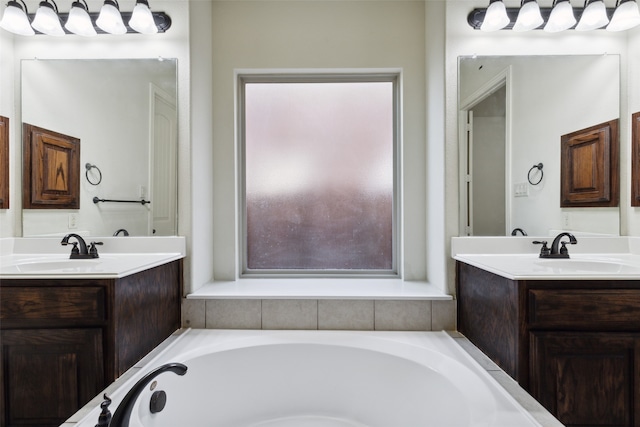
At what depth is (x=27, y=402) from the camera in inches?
A: 47.3

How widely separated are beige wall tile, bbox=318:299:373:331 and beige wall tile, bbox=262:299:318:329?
5 centimetres

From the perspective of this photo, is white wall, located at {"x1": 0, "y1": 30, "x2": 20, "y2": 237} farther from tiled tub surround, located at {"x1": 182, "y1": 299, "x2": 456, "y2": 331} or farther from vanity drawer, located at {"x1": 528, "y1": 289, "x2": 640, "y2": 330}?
vanity drawer, located at {"x1": 528, "y1": 289, "x2": 640, "y2": 330}

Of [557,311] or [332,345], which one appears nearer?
[557,311]

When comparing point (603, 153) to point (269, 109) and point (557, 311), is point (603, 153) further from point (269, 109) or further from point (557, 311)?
point (269, 109)

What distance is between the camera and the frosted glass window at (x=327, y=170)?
7.01ft

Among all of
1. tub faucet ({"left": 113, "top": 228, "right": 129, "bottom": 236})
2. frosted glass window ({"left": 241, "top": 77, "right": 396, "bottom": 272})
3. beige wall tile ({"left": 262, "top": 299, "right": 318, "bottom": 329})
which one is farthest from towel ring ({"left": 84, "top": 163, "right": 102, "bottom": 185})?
beige wall tile ({"left": 262, "top": 299, "right": 318, "bottom": 329})

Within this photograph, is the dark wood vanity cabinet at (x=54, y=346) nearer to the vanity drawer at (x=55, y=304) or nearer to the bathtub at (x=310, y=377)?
the vanity drawer at (x=55, y=304)

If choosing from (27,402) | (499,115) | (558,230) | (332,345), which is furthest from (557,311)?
(27,402)

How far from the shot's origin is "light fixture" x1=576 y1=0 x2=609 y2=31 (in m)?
1.61

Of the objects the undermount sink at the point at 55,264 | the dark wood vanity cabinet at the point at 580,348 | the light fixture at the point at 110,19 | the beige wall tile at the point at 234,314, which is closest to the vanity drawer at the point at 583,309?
the dark wood vanity cabinet at the point at 580,348

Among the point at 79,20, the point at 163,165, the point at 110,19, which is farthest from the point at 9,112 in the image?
the point at 163,165

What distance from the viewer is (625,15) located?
5.26 feet

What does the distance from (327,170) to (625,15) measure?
1722mm

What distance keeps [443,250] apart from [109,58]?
2.13 meters
